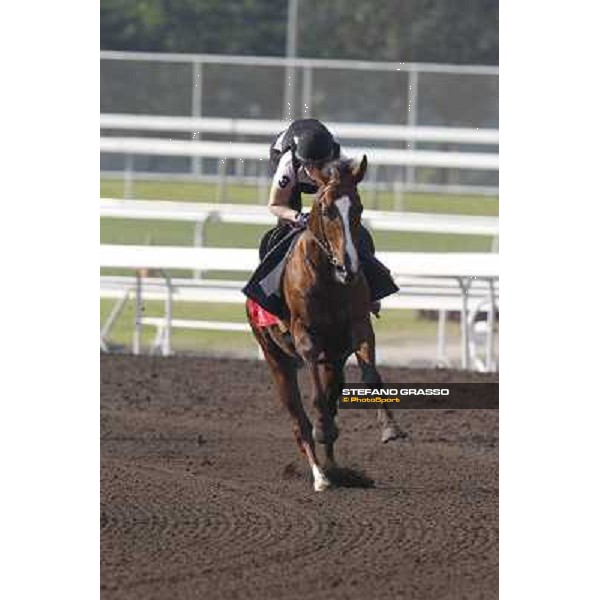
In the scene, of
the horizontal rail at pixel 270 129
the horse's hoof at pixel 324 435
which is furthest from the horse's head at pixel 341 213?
the horizontal rail at pixel 270 129

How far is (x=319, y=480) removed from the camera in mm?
7758

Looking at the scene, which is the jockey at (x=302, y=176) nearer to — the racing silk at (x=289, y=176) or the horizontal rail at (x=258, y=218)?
the racing silk at (x=289, y=176)

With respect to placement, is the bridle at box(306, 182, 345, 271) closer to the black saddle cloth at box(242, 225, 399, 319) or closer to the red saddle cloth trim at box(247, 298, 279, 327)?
the black saddle cloth at box(242, 225, 399, 319)

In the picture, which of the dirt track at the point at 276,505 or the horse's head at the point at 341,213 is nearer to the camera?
the dirt track at the point at 276,505

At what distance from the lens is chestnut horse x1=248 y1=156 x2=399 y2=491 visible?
716cm

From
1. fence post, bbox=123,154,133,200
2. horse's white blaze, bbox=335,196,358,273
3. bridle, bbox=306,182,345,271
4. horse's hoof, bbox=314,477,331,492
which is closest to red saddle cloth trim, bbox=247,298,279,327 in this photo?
bridle, bbox=306,182,345,271

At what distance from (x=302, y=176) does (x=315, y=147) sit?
0.29 m

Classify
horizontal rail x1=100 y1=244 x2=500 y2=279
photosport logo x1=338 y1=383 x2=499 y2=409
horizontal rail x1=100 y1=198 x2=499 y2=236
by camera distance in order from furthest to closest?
1. horizontal rail x1=100 y1=198 x2=499 y2=236
2. horizontal rail x1=100 y1=244 x2=500 y2=279
3. photosport logo x1=338 y1=383 x2=499 y2=409

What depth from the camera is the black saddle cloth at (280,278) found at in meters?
7.72

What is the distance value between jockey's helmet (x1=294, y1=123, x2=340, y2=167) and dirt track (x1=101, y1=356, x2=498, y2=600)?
1.41 m

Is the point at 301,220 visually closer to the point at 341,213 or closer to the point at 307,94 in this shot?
the point at 341,213
